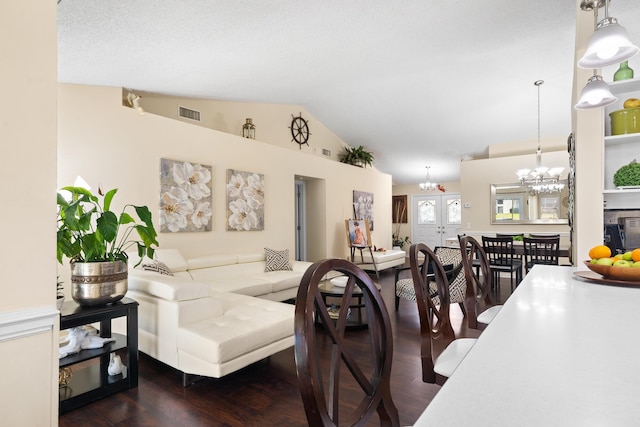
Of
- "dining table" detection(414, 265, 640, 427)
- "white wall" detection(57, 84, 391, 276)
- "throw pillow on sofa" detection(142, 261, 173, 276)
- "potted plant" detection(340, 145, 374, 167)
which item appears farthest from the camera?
"potted plant" detection(340, 145, 374, 167)

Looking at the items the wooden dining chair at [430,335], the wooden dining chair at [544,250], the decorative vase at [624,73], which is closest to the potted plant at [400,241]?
the wooden dining chair at [544,250]

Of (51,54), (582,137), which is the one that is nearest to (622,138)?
(582,137)

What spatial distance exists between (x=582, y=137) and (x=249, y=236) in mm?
4319

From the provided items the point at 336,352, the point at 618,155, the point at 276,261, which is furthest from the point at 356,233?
the point at 336,352

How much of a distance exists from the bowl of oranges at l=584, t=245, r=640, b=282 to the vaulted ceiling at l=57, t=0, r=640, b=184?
2.25 metres

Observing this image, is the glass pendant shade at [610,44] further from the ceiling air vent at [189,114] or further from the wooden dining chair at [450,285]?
the ceiling air vent at [189,114]

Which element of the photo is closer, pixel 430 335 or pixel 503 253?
pixel 430 335

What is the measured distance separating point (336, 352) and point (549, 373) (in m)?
0.45

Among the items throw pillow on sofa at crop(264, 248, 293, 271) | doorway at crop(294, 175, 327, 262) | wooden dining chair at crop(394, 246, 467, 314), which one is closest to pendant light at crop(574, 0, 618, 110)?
wooden dining chair at crop(394, 246, 467, 314)

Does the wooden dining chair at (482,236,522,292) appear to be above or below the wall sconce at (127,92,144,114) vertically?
below

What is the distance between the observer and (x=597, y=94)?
1977 millimetres

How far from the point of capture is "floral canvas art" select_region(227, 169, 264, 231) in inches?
204

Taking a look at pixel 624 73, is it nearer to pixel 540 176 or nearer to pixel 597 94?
pixel 597 94

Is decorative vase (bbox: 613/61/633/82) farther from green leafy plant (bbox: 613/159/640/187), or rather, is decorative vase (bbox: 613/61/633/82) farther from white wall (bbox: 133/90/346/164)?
white wall (bbox: 133/90/346/164)
